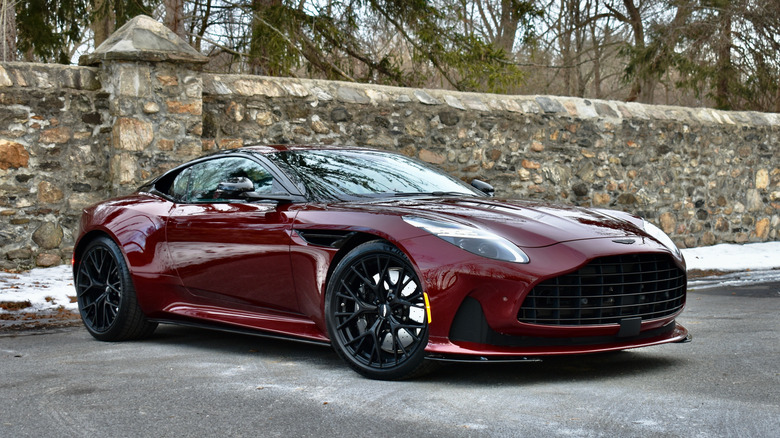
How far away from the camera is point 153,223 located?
6.14m

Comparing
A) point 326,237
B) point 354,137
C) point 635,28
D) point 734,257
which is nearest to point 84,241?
point 326,237

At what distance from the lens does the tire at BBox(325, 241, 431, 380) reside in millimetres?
4504

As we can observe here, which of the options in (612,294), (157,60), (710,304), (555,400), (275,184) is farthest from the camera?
(157,60)

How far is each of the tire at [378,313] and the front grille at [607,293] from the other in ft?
1.77

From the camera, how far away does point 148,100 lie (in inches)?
356

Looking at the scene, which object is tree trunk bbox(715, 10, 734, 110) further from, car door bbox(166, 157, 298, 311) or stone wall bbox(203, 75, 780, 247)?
car door bbox(166, 157, 298, 311)

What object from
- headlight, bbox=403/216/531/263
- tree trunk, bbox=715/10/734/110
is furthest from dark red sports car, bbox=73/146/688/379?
tree trunk, bbox=715/10/734/110

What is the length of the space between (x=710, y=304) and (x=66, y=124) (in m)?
6.30

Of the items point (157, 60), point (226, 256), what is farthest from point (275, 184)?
point (157, 60)

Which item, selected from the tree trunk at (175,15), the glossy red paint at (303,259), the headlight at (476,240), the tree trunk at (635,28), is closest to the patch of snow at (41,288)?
the glossy red paint at (303,259)

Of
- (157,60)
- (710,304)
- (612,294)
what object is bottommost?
(710,304)

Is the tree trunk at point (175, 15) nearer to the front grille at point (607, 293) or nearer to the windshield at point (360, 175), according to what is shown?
the windshield at point (360, 175)

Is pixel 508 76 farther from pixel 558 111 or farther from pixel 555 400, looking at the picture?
pixel 555 400

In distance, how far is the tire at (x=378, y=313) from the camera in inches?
177
